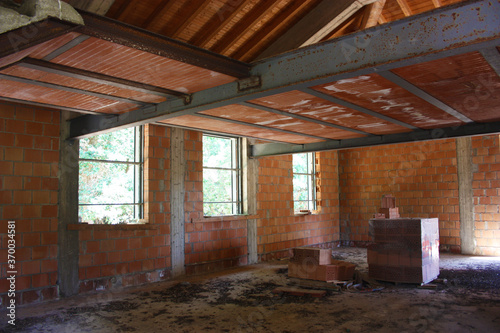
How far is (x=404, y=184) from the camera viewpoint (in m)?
10.0

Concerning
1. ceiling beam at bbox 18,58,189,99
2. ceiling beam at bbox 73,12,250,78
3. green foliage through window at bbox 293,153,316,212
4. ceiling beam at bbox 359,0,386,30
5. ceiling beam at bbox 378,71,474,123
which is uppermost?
ceiling beam at bbox 359,0,386,30

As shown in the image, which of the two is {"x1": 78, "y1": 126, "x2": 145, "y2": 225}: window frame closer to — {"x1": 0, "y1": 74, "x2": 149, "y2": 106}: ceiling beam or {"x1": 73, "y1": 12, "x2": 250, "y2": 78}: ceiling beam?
{"x1": 0, "y1": 74, "x2": 149, "y2": 106}: ceiling beam

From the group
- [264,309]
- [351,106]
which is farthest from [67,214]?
[351,106]

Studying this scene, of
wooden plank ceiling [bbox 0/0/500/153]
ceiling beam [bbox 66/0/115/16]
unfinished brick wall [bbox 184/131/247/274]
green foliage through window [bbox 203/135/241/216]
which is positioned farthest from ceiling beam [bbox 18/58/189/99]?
green foliage through window [bbox 203/135/241/216]

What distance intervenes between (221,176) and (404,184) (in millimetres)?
5195

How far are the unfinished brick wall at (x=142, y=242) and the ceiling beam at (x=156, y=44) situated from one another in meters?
3.31

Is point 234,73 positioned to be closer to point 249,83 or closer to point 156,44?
point 249,83

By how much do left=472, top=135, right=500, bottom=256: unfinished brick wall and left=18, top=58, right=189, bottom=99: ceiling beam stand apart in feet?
25.3

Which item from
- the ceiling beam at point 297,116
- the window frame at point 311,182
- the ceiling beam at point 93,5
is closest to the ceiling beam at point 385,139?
the ceiling beam at point 297,116

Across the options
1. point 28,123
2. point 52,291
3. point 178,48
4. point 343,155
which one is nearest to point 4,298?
point 52,291

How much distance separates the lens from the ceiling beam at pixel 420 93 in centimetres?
324

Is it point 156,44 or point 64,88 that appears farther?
point 64,88

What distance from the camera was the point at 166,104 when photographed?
13.6 feet

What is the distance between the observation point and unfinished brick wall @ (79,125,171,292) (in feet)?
18.0
